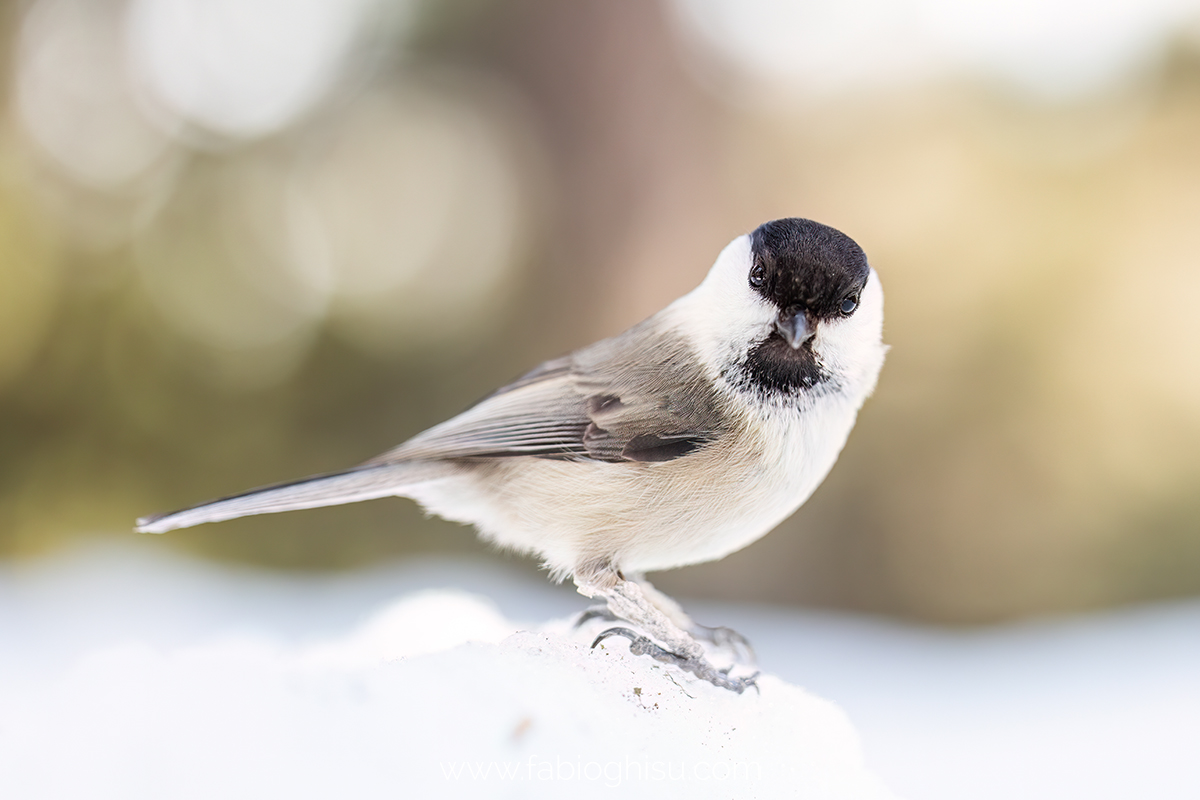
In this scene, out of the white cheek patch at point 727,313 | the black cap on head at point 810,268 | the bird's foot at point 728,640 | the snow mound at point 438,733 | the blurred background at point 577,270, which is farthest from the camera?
the blurred background at point 577,270

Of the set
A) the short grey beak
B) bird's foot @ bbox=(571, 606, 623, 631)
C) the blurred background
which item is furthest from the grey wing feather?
the blurred background

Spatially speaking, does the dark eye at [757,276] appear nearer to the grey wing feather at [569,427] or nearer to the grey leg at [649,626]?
the grey wing feather at [569,427]

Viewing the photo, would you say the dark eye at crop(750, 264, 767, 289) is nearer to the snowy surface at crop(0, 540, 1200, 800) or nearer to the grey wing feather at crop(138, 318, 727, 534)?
the grey wing feather at crop(138, 318, 727, 534)

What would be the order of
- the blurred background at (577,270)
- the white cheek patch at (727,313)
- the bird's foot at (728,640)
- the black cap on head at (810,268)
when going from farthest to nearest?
the blurred background at (577,270), the bird's foot at (728,640), the white cheek patch at (727,313), the black cap on head at (810,268)

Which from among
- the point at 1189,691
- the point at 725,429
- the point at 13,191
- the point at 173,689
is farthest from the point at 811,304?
the point at 13,191

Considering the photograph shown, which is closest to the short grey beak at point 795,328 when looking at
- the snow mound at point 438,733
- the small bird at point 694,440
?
the small bird at point 694,440

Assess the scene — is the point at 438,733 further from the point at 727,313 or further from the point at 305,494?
the point at 727,313
